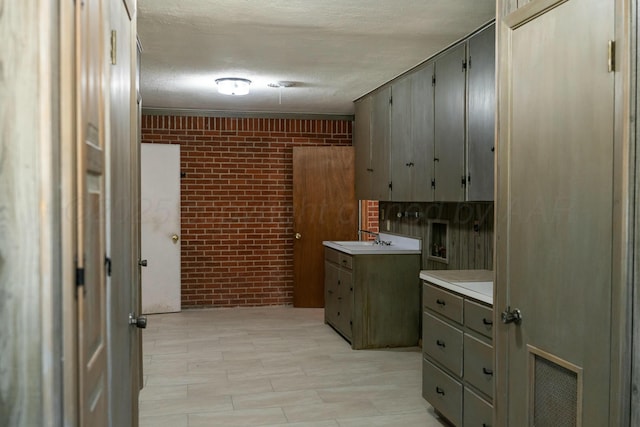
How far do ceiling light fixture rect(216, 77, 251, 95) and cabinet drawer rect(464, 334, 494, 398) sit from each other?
3113 millimetres

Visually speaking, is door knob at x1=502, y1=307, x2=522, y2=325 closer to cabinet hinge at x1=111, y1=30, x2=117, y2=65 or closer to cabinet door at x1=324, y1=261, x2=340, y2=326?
cabinet hinge at x1=111, y1=30, x2=117, y2=65

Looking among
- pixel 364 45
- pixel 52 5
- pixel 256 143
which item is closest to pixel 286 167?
pixel 256 143

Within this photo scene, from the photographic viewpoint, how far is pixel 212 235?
6766 mm

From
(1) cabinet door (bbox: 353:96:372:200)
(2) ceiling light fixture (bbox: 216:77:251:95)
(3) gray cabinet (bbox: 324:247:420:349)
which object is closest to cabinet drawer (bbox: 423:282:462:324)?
(3) gray cabinet (bbox: 324:247:420:349)

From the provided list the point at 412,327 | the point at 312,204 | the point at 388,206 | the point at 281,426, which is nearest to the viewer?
the point at 281,426

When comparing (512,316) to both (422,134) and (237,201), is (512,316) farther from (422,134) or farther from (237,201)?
(237,201)

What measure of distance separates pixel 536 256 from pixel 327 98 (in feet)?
14.0

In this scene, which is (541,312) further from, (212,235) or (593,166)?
(212,235)

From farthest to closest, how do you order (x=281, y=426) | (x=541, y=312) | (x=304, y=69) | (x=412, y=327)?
(x=412, y=327), (x=304, y=69), (x=281, y=426), (x=541, y=312)

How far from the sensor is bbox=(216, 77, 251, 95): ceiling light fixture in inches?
192

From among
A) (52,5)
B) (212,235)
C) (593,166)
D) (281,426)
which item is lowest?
(281,426)

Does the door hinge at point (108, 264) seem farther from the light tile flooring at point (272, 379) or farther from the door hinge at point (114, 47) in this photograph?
the light tile flooring at point (272, 379)

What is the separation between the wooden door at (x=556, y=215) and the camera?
1614 mm

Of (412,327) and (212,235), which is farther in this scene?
(212,235)
